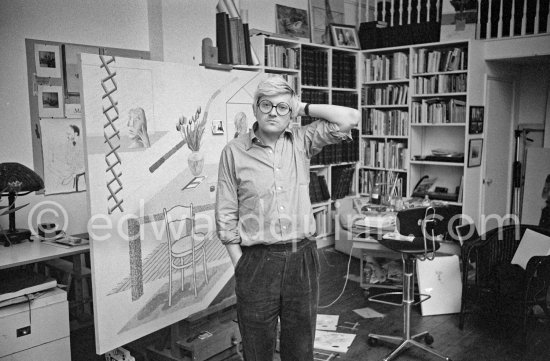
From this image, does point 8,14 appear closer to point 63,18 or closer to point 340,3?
point 63,18

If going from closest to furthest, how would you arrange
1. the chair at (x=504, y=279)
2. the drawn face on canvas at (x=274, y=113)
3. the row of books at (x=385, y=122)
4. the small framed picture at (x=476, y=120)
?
1. the drawn face on canvas at (x=274, y=113)
2. the chair at (x=504, y=279)
3. the small framed picture at (x=476, y=120)
4. the row of books at (x=385, y=122)

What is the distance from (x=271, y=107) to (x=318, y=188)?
3864 millimetres

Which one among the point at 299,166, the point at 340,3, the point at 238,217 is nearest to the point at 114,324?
the point at 238,217

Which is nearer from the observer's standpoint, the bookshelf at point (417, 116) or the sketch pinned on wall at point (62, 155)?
the sketch pinned on wall at point (62, 155)

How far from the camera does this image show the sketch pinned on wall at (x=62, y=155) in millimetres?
3855

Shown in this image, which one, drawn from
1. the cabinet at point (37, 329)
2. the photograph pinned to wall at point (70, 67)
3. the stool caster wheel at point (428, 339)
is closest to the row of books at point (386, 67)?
the stool caster wheel at point (428, 339)

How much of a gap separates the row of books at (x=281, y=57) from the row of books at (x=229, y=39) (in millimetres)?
1604

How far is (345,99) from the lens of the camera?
6.16m

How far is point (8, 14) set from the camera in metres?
3.58

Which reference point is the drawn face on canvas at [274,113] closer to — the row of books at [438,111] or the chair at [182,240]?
the chair at [182,240]

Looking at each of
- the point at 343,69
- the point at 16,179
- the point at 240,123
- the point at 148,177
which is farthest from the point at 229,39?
the point at 343,69

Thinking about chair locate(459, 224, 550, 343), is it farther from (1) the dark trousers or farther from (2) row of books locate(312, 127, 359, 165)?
(2) row of books locate(312, 127, 359, 165)

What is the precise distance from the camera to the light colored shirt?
2143 millimetres

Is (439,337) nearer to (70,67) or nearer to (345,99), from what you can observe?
(345,99)
